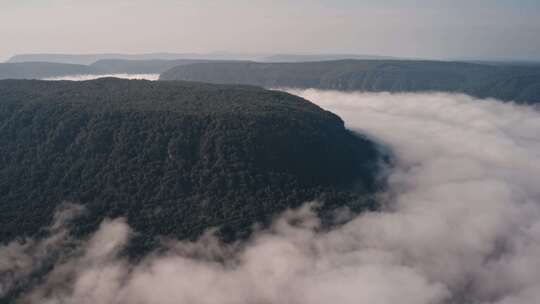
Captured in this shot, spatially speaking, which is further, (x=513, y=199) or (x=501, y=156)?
(x=501, y=156)

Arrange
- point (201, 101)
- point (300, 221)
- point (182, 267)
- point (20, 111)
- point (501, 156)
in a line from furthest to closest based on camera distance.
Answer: point (501, 156) → point (201, 101) → point (20, 111) → point (300, 221) → point (182, 267)

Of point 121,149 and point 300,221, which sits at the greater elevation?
point 121,149

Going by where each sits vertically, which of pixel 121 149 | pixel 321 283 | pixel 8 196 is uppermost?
pixel 121 149

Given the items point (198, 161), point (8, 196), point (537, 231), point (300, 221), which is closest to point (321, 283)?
point (300, 221)

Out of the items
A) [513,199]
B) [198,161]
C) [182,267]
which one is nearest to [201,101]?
[198,161]

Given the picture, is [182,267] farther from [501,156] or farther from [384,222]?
[501,156]

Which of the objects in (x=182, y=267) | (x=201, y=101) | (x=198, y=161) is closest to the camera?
(x=182, y=267)
